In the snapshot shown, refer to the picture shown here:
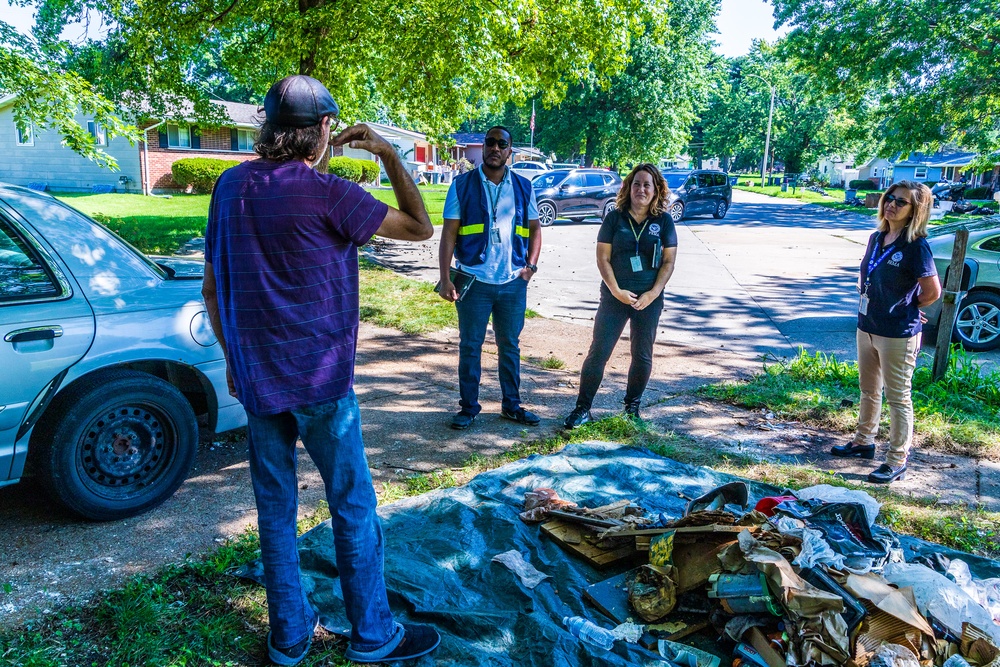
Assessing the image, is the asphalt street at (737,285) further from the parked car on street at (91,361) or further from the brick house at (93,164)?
the brick house at (93,164)

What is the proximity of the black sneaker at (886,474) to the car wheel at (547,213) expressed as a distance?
1905cm

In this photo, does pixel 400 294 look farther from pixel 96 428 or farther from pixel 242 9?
pixel 96 428

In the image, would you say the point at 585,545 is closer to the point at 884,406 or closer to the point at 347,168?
the point at 884,406

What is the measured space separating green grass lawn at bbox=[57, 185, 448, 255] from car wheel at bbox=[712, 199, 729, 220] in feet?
33.0

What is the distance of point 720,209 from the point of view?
28250mm

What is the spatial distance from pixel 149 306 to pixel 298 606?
2.02 m

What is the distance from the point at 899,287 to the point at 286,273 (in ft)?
13.1

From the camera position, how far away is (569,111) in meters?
45.3

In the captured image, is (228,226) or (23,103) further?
(23,103)

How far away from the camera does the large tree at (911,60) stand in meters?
20.6

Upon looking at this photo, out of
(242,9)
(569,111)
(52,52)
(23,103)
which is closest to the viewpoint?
(23,103)

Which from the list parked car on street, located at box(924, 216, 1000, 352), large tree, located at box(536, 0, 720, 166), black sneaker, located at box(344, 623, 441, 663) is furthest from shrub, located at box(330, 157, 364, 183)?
black sneaker, located at box(344, 623, 441, 663)

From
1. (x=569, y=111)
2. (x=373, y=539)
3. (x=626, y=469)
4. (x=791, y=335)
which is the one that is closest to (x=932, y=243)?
(x=791, y=335)

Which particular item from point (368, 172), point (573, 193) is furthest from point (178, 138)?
point (573, 193)
